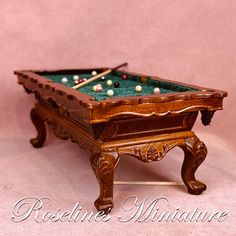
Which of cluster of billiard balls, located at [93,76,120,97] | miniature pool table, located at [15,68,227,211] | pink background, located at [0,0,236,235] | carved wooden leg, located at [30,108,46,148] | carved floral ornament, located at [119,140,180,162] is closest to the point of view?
miniature pool table, located at [15,68,227,211]

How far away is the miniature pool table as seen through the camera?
212 centimetres

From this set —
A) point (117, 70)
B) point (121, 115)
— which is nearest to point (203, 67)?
point (117, 70)

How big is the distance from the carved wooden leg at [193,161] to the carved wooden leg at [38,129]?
1329 mm

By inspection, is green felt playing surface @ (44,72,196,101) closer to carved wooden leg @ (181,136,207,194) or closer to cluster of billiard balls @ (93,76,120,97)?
cluster of billiard balls @ (93,76,120,97)

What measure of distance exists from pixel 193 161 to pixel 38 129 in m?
1.44

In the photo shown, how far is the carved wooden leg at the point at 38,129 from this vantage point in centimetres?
338

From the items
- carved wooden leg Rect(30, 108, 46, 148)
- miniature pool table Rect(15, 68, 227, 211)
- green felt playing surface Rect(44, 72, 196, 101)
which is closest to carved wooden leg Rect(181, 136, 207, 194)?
miniature pool table Rect(15, 68, 227, 211)

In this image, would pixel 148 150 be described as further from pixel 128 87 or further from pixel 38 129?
pixel 38 129

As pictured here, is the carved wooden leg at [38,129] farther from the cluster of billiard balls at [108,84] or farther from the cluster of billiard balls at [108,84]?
the cluster of billiard balls at [108,84]

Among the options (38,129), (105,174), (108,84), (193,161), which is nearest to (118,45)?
(108,84)

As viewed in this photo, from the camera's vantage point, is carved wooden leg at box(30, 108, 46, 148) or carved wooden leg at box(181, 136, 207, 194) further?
carved wooden leg at box(30, 108, 46, 148)

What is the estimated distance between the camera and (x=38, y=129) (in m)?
3.43

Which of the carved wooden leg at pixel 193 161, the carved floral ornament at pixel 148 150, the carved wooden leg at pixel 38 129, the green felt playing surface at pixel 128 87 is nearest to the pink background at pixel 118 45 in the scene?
the carved wooden leg at pixel 38 129

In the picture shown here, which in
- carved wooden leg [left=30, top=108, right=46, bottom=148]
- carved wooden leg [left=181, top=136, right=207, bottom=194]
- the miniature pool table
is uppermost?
the miniature pool table
